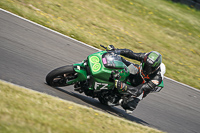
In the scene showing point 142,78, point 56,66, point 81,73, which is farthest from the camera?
point 56,66

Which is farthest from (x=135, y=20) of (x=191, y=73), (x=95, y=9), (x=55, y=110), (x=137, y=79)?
(x=55, y=110)

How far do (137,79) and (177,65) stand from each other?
18.6 ft

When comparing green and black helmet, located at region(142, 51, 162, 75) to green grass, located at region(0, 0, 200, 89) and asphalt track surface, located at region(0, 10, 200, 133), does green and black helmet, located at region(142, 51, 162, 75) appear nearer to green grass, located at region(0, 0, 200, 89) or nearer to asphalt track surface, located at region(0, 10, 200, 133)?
asphalt track surface, located at region(0, 10, 200, 133)

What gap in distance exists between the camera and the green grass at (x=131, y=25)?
399 inches

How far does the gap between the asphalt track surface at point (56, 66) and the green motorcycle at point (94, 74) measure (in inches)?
14.3

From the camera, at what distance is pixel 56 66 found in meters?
7.23

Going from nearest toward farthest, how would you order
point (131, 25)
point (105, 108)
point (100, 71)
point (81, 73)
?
point (100, 71) → point (81, 73) → point (105, 108) → point (131, 25)

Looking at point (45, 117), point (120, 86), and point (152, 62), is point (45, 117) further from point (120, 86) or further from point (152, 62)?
point (152, 62)

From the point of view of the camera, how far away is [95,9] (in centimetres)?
1296

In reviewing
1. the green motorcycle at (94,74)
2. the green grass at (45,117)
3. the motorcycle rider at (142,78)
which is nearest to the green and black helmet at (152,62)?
the motorcycle rider at (142,78)

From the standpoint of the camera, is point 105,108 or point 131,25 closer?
point 105,108

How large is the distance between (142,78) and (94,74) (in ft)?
3.96

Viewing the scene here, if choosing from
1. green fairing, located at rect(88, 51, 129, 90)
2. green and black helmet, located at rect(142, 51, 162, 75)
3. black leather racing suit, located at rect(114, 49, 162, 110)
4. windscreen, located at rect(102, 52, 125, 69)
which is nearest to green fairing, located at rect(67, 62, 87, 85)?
green fairing, located at rect(88, 51, 129, 90)

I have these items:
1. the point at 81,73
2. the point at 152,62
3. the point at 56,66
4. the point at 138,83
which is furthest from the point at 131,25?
the point at 81,73
